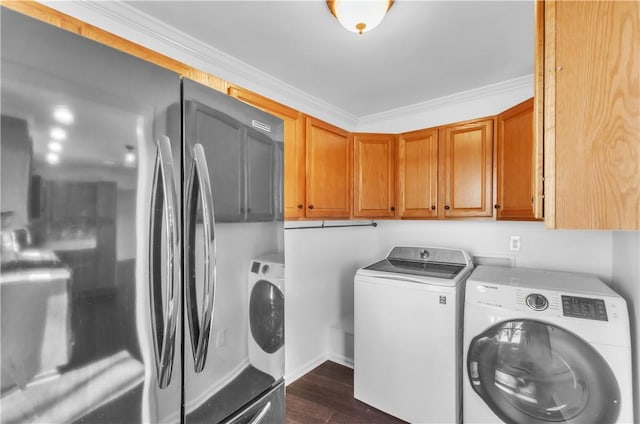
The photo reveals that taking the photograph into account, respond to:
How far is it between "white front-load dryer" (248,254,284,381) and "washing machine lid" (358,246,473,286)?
3.38 ft

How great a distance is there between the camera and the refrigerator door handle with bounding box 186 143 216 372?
0.84 meters

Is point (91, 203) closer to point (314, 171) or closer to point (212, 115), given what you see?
point (212, 115)

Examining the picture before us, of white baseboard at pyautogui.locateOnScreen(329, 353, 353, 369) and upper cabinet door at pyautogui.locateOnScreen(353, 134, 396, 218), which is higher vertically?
upper cabinet door at pyautogui.locateOnScreen(353, 134, 396, 218)

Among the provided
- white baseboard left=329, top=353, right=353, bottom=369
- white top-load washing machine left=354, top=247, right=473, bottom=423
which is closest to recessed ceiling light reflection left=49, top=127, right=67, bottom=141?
white top-load washing machine left=354, top=247, right=473, bottom=423

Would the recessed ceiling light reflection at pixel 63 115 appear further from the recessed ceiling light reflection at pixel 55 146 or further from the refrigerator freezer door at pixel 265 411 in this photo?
the refrigerator freezer door at pixel 265 411

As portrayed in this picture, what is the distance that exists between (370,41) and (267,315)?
5.19 feet

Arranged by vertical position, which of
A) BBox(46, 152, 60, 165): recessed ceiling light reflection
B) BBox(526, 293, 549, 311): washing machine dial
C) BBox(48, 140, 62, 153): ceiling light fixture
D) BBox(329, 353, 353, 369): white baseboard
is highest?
BBox(48, 140, 62, 153): ceiling light fixture

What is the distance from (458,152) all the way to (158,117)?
2.07m

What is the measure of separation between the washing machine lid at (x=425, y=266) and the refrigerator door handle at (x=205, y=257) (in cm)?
142

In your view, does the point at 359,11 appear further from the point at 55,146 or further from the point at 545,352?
the point at 545,352

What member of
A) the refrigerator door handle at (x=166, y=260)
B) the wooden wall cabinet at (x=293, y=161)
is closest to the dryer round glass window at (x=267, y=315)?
the refrigerator door handle at (x=166, y=260)

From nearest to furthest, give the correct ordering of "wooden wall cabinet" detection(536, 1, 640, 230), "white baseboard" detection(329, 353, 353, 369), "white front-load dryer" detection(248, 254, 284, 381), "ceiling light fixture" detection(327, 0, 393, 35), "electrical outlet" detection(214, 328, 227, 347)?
"wooden wall cabinet" detection(536, 1, 640, 230) < "electrical outlet" detection(214, 328, 227, 347) < "white front-load dryer" detection(248, 254, 284, 381) < "ceiling light fixture" detection(327, 0, 393, 35) < "white baseboard" detection(329, 353, 353, 369)

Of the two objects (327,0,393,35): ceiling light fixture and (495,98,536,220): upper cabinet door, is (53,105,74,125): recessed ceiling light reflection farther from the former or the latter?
(495,98,536,220): upper cabinet door

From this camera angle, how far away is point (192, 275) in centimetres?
84
